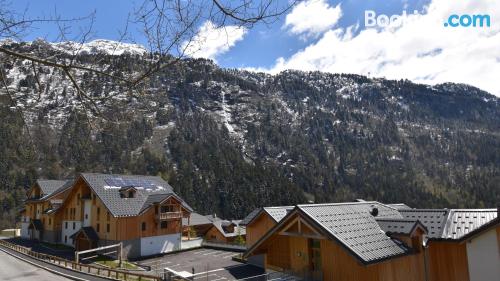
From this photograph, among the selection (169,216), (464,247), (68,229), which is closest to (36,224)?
(68,229)

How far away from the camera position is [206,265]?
121 ft

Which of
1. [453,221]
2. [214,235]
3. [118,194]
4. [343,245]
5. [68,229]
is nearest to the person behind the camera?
[343,245]

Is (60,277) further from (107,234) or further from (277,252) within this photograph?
(277,252)

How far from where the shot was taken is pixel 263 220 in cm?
3609

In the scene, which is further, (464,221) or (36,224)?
(36,224)

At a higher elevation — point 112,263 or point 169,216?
point 169,216

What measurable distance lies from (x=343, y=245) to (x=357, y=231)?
2.29 meters

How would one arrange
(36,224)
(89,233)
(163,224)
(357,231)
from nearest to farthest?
(357,231)
(89,233)
(163,224)
(36,224)

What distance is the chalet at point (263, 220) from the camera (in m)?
34.6

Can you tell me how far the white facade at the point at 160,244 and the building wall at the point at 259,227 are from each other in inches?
544

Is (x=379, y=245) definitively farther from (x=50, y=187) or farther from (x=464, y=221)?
(x=50, y=187)

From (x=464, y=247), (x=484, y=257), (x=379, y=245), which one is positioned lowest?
(x=484, y=257)

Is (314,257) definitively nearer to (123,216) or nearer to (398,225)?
(398,225)

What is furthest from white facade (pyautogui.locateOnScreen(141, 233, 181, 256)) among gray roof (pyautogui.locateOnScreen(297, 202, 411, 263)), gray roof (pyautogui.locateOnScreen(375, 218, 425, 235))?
gray roof (pyautogui.locateOnScreen(375, 218, 425, 235))
